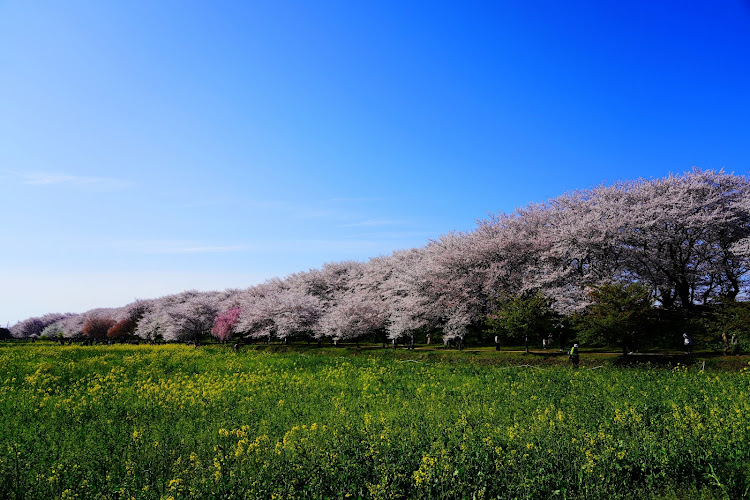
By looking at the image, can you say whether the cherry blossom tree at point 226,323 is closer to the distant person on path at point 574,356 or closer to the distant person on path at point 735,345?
the distant person on path at point 574,356

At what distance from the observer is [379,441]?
30.8ft

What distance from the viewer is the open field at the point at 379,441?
25.1ft

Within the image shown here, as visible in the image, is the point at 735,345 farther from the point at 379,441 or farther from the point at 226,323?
the point at 226,323

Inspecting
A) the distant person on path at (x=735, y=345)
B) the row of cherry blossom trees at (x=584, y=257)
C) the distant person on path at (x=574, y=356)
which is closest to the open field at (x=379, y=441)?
the distant person on path at (x=574, y=356)

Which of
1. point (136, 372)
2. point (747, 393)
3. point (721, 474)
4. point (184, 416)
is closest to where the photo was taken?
point (721, 474)

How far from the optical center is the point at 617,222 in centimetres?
3625

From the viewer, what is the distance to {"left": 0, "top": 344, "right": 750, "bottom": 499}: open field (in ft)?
25.1

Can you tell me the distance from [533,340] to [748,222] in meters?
20.2

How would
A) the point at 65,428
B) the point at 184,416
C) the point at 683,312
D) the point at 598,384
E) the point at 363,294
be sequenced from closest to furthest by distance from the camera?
the point at 65,428
the point at 184,416
the point at 598,384
the point at 683,312
the point at 363,294

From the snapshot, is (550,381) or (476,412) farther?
(550,381)

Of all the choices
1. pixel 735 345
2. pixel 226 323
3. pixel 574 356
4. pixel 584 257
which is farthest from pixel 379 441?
pixel 226 323

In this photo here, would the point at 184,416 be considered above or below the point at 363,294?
below

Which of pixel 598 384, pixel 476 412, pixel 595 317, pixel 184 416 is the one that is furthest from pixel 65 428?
pixel 595 317

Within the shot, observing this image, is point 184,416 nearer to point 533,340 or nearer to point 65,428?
point 65,428
